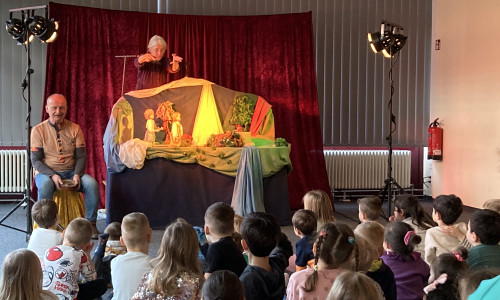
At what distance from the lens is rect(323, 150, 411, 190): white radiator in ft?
30.4

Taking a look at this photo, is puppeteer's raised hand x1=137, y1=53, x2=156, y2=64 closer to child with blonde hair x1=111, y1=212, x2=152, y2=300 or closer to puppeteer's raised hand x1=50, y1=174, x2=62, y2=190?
puppeteer's raised hand x1=50, y1=174, x2=62, y2=190

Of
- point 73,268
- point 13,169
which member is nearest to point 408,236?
point 73,268

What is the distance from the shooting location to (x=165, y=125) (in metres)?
7.43

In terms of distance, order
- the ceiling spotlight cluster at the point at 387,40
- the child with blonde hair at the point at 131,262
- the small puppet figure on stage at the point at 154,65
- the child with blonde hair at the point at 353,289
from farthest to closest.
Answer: the small puppet figure on stage at the point at 154,65 < the ceiling spotlight cluster at the point at 387,40 < the child with blonde hair at the point at 131,262 < the child with blonde hair at the point at 353,289

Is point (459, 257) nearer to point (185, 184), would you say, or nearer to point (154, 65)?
point (185, 184)

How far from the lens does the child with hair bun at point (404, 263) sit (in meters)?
3.28

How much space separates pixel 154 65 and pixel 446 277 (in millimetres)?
5582

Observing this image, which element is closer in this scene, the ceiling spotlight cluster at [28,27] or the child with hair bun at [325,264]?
the child with hair bun at [325,264]

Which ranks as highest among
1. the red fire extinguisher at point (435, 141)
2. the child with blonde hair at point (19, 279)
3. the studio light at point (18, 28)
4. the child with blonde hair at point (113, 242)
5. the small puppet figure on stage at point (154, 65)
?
the studio light at point (18, 28)

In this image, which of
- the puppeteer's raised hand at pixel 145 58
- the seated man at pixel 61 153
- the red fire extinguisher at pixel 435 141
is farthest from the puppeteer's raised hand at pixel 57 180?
the red fire extinguisher at pixel 435 141

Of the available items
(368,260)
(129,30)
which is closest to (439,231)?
(368,260)

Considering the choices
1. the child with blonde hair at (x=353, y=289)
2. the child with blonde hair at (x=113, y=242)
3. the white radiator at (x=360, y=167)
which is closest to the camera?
the child with blonde hair at (x=353, y=289)

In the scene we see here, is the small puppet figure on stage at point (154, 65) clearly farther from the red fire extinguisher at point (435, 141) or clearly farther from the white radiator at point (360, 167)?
the red fire extinguisher at point (435, 141)

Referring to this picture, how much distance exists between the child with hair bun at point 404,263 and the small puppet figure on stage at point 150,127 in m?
4.34
